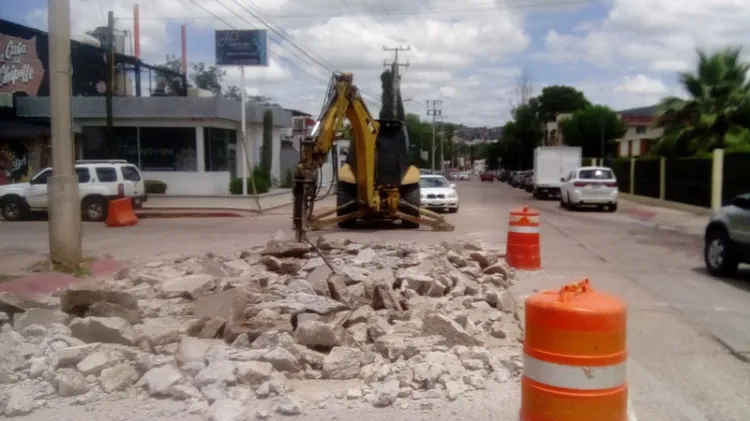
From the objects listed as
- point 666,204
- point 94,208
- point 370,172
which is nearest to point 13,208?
point 94,208

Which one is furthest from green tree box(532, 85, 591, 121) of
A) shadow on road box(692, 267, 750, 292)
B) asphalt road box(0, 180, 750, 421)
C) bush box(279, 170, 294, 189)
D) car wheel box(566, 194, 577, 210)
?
shadow on road box(692, 267, 750, 292)

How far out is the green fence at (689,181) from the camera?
30.5 m

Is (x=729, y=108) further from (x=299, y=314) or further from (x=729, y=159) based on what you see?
(x=299, y=314)

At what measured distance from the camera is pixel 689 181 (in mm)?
32781

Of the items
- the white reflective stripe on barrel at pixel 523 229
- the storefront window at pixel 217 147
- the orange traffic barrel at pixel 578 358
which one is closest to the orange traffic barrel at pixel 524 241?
the white reflective stripe on barrel at pixel 523 229

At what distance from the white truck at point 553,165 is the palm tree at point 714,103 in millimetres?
6670

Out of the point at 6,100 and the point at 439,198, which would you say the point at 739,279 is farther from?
the point at 6,100

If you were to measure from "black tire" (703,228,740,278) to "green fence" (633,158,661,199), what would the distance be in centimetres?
2551

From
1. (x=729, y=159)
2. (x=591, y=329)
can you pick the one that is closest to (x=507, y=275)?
(x=591, y=329)

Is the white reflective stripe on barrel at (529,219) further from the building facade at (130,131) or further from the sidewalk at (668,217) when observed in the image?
the building facade at (130,131)

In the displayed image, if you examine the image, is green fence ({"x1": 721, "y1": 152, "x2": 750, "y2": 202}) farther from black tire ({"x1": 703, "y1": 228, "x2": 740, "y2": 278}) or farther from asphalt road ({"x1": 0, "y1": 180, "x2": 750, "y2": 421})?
black tire ({"x1": 703, "y1": 228, "x2": 740, "y2": 278})

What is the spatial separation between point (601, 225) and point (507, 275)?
13446 millimetres

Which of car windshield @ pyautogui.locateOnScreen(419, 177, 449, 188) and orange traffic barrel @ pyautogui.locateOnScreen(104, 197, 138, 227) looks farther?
car windshield @ pyautogui.locateOnScreen(419, 177, 449, 188)

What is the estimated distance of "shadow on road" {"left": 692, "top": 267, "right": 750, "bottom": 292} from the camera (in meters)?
12.2
